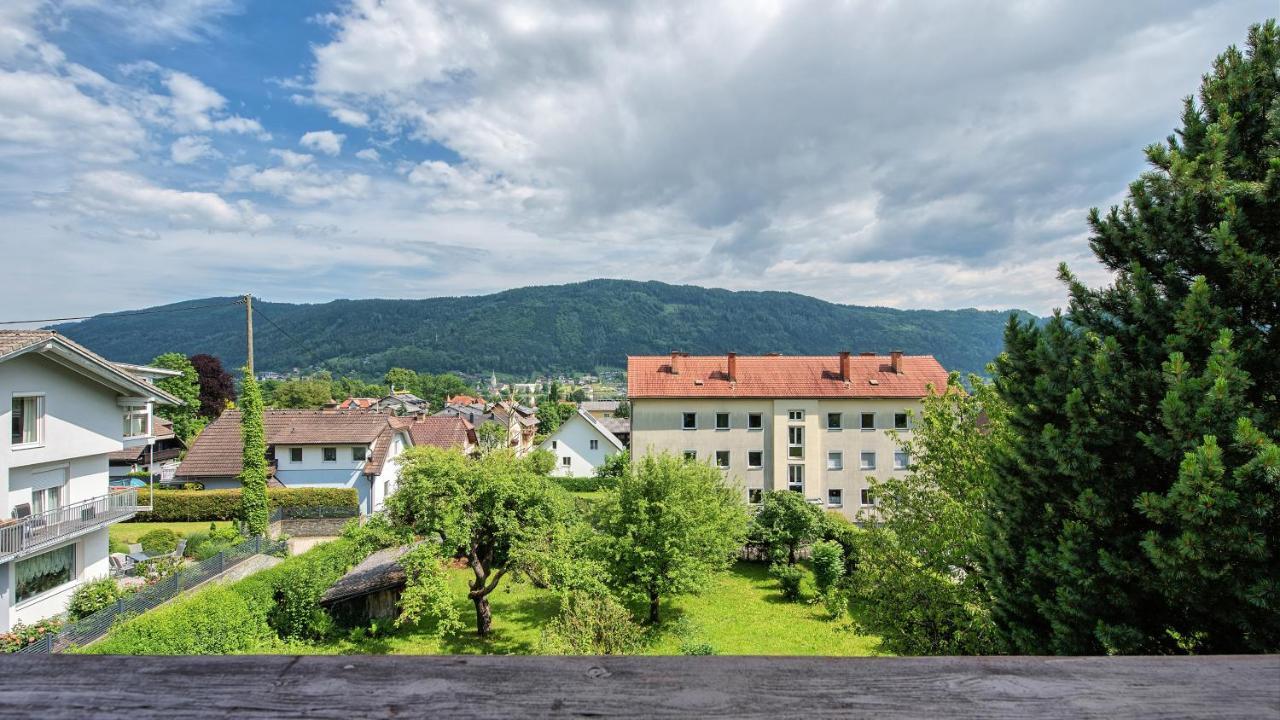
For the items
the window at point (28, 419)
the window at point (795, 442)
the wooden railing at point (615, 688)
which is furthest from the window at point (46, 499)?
the window at point (795, 442)

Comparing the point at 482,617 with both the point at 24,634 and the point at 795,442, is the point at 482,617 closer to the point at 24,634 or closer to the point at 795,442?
the point at 24,634

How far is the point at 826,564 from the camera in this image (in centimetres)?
2672

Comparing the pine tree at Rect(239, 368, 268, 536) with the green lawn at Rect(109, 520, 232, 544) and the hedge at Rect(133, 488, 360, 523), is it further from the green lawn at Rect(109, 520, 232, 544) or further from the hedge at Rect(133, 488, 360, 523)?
the hedge at Rect(133, 488, 360, 523)

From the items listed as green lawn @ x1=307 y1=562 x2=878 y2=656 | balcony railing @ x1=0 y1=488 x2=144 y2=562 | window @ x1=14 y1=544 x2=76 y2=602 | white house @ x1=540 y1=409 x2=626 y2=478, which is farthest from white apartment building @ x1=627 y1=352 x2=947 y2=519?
window @ x1=14 y1=544 x2=76 y2=602

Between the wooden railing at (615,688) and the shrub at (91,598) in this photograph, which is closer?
the wooden railing at (615,688)

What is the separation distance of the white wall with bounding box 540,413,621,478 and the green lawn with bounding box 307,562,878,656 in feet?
100.0

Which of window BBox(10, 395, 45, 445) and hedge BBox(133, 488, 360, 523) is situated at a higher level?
window BBox(10, 395, 45, 445)

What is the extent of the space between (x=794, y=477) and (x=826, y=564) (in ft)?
36.3

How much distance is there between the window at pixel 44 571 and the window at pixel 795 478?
32861 mm

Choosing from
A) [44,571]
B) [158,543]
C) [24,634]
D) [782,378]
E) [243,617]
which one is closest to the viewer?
[24,634]

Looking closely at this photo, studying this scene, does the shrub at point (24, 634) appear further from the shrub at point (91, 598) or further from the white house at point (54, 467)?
the white house at point (54, 467)

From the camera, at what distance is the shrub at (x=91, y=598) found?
1817cm

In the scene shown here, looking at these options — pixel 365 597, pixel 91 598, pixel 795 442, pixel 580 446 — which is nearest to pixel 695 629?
pixel 365 597

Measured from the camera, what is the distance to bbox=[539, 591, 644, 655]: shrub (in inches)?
610
